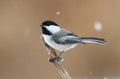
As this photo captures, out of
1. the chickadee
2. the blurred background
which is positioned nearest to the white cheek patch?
the chickadee

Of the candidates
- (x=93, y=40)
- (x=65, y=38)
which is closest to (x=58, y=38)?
(x=65, y=38)

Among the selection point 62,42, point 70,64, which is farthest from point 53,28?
point 70,64

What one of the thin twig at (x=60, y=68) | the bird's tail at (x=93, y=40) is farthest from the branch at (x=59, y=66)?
the bird's tail at (x=93, y=40)

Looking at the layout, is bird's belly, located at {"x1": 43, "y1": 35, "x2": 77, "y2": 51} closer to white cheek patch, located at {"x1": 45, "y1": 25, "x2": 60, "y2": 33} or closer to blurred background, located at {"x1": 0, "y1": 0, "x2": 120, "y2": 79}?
white cheek patch, located at {"x1": 45, "y1": 25, "x2": 60, "y2": 33}

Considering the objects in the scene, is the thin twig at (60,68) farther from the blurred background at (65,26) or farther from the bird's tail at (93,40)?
the blurred background at (65,26)

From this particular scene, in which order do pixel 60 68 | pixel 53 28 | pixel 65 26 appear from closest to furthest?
1. pixel 60 68
2. pixel 53 28
3. pixel 65 26

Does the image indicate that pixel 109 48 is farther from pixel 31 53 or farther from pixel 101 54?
pixel 31 53

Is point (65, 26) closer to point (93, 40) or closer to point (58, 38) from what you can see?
point (58, 38)
